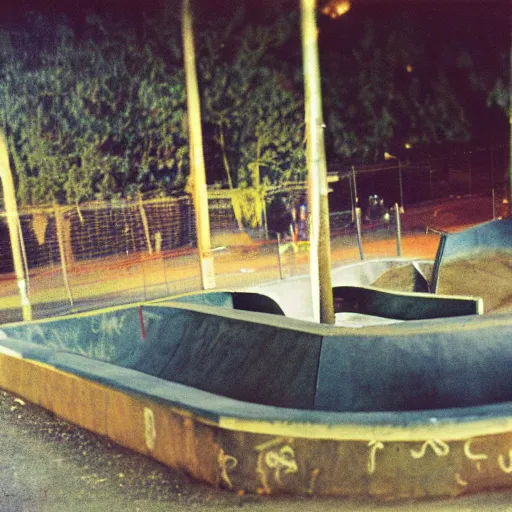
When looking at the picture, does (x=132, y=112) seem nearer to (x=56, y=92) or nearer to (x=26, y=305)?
(x=56, y=92)

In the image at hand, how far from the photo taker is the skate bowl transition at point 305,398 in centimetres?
481

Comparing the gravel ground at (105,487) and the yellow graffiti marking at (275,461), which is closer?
the gravel ground at (105,487)

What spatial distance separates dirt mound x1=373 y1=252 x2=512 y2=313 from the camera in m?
10.6

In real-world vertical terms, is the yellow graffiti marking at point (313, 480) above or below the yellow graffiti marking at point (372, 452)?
below

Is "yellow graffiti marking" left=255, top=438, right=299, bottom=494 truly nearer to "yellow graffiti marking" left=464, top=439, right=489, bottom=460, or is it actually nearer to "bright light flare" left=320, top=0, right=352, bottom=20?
"yellow graffiti marking" left=464, top=439, right=489, bottom=460

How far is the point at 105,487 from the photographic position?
556cm

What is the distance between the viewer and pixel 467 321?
6.05 metres

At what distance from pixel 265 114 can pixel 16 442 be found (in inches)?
857

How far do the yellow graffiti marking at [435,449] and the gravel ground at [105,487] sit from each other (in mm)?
350

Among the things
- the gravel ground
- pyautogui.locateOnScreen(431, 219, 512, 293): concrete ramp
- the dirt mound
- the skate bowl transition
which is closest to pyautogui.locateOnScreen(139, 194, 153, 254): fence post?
pyautogui.locateOnScreen(431, 219, 512, 293): concrete ramp

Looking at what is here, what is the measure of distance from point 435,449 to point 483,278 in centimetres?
672

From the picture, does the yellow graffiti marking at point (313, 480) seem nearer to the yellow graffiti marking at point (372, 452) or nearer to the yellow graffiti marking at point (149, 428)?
the yellow graffiti marking at point (372, 452)

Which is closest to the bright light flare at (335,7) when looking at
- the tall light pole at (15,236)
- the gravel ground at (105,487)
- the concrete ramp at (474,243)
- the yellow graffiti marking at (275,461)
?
the concrete ramp at (474,243)

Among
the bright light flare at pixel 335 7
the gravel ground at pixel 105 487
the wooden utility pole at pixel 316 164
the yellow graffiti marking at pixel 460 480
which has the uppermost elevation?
the bright light flare at pixel 335 7
